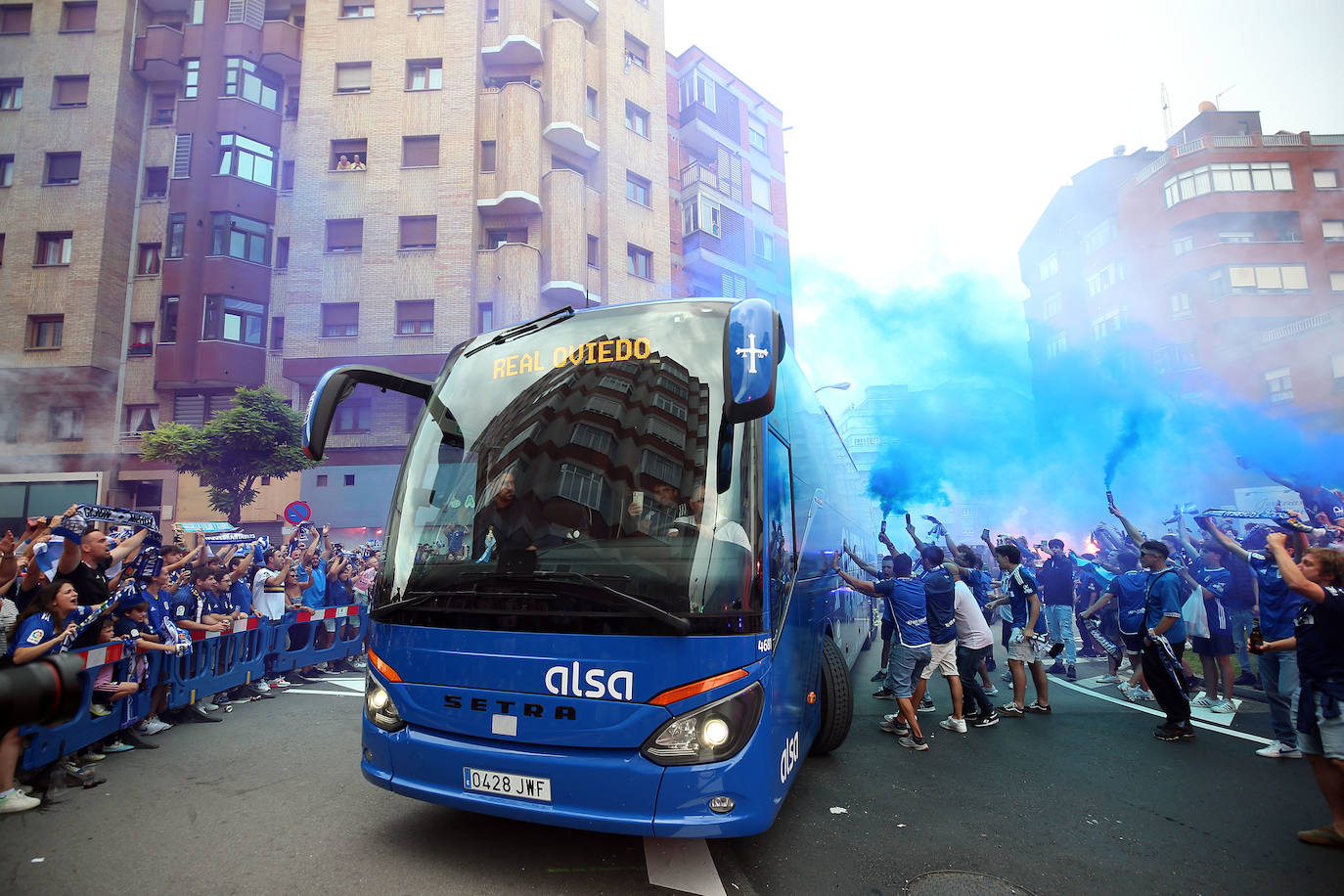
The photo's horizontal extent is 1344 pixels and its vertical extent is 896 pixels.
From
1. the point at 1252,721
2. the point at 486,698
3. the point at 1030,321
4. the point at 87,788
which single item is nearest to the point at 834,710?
the point at 486,698

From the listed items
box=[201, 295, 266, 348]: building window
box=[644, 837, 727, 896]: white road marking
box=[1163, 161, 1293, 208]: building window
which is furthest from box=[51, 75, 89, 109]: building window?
box=[1163, 161, 1293, 208]: building window

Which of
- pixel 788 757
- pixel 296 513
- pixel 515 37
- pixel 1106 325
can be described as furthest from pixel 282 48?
pixel 1106 325

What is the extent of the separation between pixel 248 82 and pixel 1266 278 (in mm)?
47906

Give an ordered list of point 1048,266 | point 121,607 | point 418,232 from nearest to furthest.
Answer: point 121,607 → point 418,232 → point 1048,266

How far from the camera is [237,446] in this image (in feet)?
74.9

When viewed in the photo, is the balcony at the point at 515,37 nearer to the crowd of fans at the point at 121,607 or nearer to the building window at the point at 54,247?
the building window at the point at 54,247

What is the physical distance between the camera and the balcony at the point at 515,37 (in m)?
28.9

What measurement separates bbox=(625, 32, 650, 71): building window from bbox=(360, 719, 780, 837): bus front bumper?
35644 mm

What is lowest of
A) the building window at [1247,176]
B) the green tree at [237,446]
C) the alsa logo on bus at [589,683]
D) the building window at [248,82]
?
the alsa logo on bus at [589,683]

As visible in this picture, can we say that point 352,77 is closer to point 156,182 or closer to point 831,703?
point 156,182

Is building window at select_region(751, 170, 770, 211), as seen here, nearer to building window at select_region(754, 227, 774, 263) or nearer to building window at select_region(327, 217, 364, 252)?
building window at select_region(754, 227, 774, 263)

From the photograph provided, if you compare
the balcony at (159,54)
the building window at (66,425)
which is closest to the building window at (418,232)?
the balcony at (159,54)

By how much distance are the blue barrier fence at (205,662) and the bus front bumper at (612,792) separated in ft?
7.19

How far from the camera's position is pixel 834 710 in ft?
19.0
